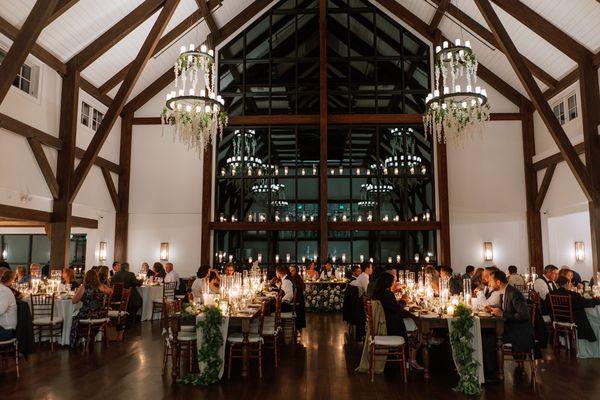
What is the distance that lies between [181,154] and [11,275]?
31.0 ft

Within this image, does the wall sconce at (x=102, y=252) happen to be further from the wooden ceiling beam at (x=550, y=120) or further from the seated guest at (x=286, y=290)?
the wooden ceiling beam at (x=550, y=120)

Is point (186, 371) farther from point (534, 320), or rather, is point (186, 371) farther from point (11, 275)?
point (534, 320)

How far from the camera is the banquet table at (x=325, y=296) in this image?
12.4m

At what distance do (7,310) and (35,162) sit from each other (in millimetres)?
5901

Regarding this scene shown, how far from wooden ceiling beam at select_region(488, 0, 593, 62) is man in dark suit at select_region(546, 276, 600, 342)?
21.1ft

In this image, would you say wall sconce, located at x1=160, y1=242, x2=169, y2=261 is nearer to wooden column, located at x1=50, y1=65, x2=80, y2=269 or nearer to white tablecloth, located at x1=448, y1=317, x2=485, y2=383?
wooden column, located at x1=50, y1=65, x2=80, y2=269

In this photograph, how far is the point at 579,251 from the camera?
1571 centimetres

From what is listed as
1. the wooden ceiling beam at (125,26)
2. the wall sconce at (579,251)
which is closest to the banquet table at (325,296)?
the wooden ceiling beam at (125,26)

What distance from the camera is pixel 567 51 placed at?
11484 millimetres

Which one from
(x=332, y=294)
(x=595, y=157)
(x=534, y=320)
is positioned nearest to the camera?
(x=534, y=320)

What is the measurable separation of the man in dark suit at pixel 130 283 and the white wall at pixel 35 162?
2.54m

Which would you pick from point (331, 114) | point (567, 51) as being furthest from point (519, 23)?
point (331, 114)

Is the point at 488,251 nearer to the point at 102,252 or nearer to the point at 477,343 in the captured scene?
the point at 477,343

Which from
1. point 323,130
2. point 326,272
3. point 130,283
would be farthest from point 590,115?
point 130,283
